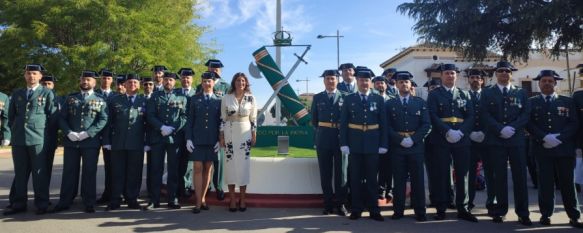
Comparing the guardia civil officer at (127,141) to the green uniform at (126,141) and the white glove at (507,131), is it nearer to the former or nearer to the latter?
the green uniform at (126,141)

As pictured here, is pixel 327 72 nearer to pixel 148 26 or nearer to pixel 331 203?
pixel 331 203

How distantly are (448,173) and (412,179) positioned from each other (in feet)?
1.71

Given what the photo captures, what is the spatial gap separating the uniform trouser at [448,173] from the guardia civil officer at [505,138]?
30cm

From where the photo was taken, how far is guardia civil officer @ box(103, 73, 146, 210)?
561 centimetres

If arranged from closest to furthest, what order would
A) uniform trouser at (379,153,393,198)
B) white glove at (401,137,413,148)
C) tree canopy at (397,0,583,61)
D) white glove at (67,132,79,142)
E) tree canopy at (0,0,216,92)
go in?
white glove at (401,137,413,148) → white glove at (67,132,79,142) → uniform trouser at (379,153,393,198) → tree canopy at (397,0,583,61) → tree canopy at (0,0,216,92)

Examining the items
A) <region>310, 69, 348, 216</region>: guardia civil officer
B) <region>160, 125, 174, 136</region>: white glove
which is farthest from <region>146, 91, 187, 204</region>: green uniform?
<region>310, 69, 348, 216</region>: guardia civil officer

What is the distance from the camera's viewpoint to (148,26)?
1661cm

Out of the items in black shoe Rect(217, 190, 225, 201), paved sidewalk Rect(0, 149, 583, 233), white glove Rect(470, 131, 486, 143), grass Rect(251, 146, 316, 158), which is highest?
white glove Rect(470, 131, 486, 143)

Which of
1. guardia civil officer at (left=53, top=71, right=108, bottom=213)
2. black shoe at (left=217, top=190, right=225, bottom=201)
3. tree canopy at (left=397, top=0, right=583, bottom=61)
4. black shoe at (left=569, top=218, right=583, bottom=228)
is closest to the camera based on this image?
black shoe at (left=569, top=218, right=583, bottom=228)

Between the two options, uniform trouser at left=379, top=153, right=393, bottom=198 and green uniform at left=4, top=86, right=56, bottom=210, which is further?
uniform trouser at left=379, top=153, right=393, bottom=198

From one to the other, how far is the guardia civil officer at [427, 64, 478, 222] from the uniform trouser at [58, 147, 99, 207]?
4.25 metres

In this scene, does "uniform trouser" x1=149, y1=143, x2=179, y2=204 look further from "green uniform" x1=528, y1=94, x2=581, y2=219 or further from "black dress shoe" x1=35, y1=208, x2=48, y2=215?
"green uniform" x1=528, y1=94, x2=581, y2=219

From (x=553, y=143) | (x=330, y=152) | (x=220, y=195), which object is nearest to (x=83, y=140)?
(x=220, y=195)

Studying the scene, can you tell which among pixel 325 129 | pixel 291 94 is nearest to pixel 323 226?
pixel 325 129
